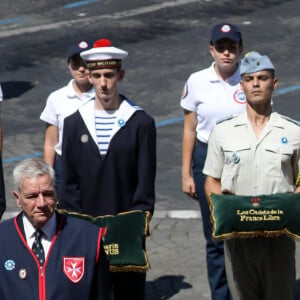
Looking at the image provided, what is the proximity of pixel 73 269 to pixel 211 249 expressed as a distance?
139 inches

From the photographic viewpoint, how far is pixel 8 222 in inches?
279

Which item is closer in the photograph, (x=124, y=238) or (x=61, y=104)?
(x=124, y=238)

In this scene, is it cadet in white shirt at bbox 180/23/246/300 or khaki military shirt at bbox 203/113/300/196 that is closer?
khaki military shirt at bbox 203/113/300/196

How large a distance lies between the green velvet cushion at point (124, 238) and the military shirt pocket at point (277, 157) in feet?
3.21

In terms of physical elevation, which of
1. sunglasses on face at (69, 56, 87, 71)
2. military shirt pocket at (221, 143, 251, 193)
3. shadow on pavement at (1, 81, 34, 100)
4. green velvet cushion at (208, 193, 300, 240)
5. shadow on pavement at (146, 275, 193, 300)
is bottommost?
shadow on pavement at (1, 81, 34, 100)

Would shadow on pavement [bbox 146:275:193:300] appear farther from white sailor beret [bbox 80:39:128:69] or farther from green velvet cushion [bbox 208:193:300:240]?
white sailor beret [bbox 80:39:128:69]

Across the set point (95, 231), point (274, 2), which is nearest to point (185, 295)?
point (95, 231)

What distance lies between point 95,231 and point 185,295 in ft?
12.3

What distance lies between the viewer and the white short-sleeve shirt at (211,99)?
9953 millimetres

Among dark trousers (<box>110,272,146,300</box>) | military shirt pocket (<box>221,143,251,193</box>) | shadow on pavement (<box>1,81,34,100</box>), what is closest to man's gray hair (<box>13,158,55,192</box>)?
military shirt pocket (<box>221,143,251,193</box>)

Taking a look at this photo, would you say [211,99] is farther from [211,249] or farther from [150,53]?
[150,53]

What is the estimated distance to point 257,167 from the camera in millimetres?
8789

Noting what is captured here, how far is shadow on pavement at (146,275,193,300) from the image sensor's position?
35.3 feet

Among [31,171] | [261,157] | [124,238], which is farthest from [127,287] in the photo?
[31,171]
